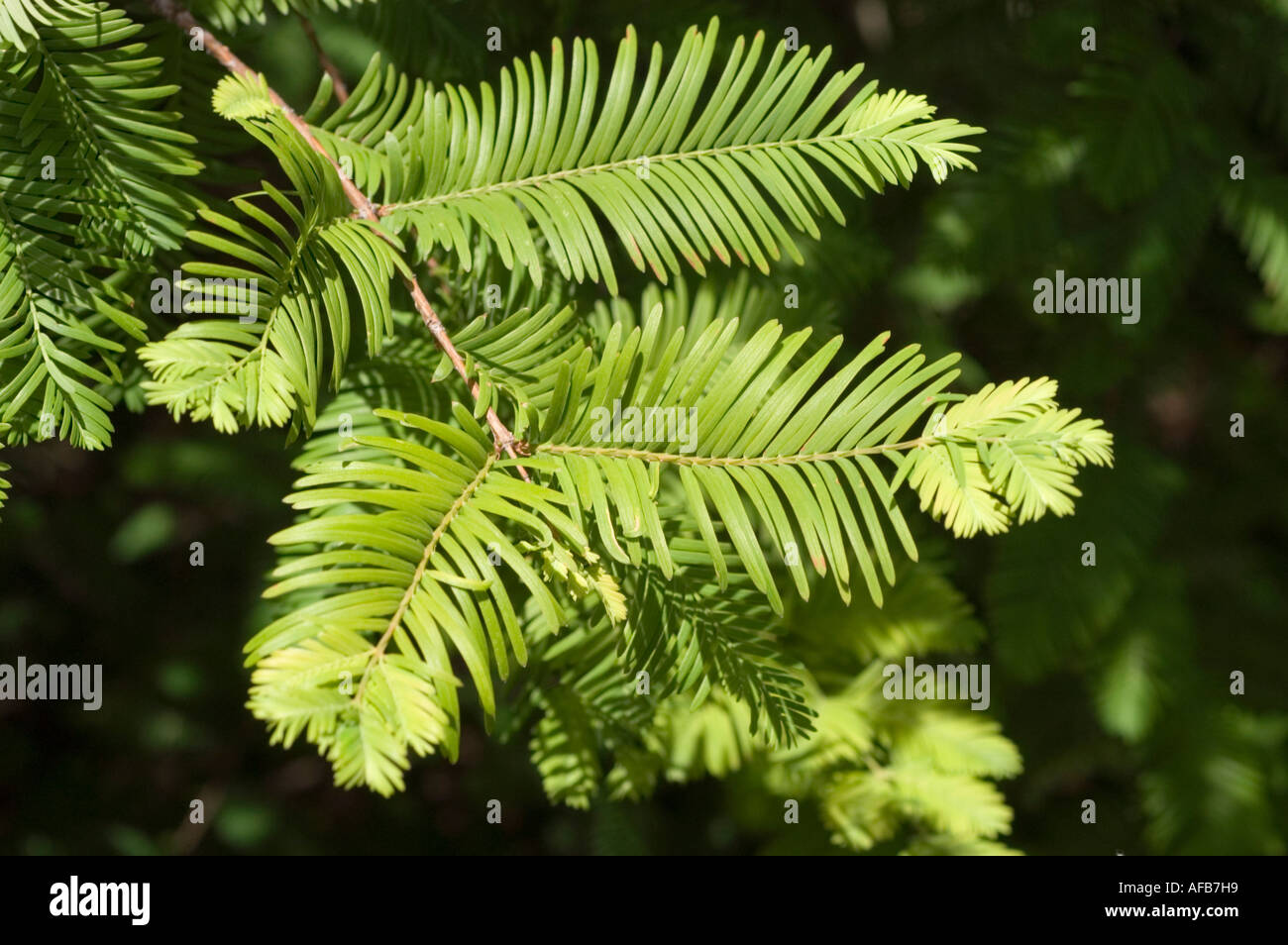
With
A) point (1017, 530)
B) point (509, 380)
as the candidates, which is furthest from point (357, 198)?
point (1017, 530)

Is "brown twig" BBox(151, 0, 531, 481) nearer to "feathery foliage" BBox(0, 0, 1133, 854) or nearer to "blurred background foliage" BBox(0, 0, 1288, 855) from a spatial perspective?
"feathery foliage" BBox(0, 0, 1133, 854)

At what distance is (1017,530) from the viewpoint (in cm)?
168

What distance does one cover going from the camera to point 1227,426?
2.12m

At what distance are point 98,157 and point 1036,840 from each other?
2.10 m

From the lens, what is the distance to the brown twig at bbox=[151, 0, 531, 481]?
2.49 feet

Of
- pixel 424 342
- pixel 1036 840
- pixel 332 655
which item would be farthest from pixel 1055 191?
pixel 332 655

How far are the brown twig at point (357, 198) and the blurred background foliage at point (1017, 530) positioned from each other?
0.14 meters

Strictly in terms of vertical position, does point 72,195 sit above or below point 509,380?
above

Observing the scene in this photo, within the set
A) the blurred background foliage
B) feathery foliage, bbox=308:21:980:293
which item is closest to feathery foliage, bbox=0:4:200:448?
feathery foliage, bbox=308:21:980:293

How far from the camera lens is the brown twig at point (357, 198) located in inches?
29.8

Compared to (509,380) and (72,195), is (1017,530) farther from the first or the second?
(72,195)

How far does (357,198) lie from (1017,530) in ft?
4.37

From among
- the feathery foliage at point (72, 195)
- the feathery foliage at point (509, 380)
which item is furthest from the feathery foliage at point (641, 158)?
the feathery foliage at point (72, 195)

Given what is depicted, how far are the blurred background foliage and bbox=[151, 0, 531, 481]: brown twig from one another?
136 mm
